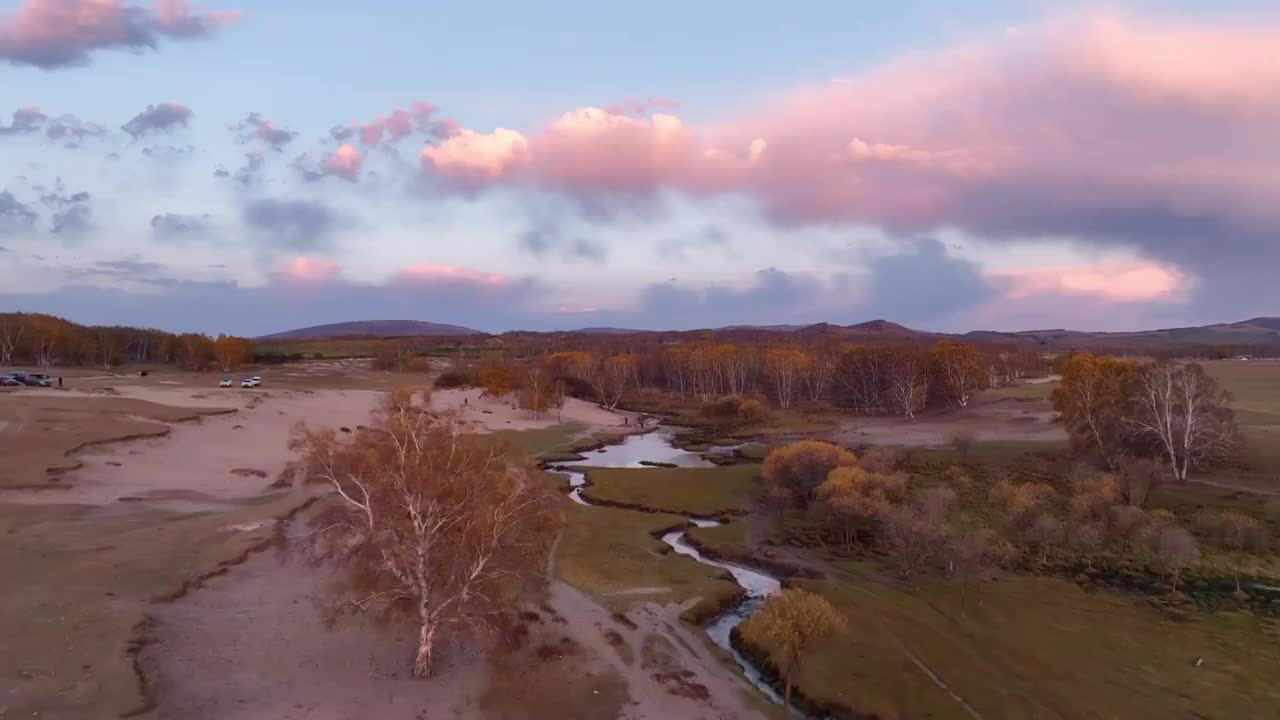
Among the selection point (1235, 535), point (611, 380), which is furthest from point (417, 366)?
point (1235, 535)

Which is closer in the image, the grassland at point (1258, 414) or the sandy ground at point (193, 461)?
the sandy ground at point (193, 461)

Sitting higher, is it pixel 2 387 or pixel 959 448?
pixel 2 387

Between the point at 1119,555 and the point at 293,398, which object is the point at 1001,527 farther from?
the point at 293,398

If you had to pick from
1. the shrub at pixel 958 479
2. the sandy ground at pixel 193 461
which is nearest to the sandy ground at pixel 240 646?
the sandy ground at pixel 193 461

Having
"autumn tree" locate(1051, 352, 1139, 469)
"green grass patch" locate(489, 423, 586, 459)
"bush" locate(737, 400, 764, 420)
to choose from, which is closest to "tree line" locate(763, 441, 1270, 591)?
"autumn tree" locate(1051, 352, 1139, 469)

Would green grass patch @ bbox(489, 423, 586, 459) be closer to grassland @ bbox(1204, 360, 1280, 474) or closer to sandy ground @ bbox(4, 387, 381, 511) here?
sandy ground @ bbox(4, 387, 381, 511)

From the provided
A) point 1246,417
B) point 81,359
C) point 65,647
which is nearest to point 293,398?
point 81,359

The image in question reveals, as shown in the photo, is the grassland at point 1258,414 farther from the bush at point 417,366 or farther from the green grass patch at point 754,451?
the bush at point 417,366
